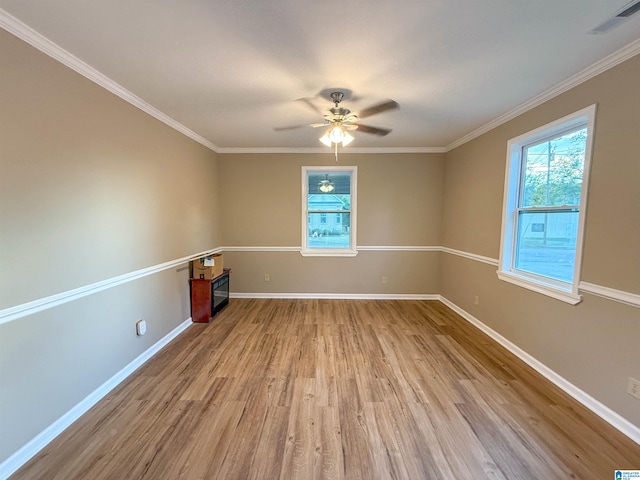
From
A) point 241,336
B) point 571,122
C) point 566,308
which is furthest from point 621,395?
point 241,336

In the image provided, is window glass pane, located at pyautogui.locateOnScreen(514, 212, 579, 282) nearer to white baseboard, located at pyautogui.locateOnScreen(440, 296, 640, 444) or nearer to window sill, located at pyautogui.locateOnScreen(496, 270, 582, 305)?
window sill, located at pyautogui.locateOnScreen(496, 270, 582, 305)

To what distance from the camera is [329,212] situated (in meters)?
4.61

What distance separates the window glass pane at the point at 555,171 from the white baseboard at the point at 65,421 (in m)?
4.08

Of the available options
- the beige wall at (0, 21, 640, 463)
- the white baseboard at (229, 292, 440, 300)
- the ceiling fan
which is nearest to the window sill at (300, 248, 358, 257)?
the white baseboard at (229, 292, 440, 300)

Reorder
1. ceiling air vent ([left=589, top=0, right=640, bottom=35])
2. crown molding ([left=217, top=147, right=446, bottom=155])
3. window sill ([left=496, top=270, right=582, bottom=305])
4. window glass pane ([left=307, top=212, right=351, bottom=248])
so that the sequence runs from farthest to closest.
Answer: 1. window glass pane ([left=307, top=212, right=351, bottom=248])
2. crown molding ([left=217, top=147, right=446, bottom=155])
3. window sill ([left=496, top=270, right=582, bottom=305])
4. ceiling air vent ([left=589, top=0, right=640, bottom=35])

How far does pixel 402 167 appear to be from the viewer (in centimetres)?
441

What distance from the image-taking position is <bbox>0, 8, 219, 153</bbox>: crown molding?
4.79 ft

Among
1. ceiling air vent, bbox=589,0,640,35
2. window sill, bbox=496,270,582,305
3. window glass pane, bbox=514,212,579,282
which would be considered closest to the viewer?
ceiling air vent, bbox=589,0,640,35

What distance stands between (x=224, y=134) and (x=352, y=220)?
91.2 inches

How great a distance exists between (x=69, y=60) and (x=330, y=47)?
1.73 metres

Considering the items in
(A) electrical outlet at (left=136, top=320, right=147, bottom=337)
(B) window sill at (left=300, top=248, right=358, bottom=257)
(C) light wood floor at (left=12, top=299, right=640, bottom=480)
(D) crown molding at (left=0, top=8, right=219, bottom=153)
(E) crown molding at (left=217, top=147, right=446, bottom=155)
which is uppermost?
(E) crown molding at (left=217, top=147, right=446, bottom=155)

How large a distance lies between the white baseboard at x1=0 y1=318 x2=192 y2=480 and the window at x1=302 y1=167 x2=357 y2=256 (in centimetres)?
269

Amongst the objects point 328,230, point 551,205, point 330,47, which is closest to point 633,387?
point 551,205

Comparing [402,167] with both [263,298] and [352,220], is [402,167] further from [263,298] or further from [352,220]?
[263,298]
